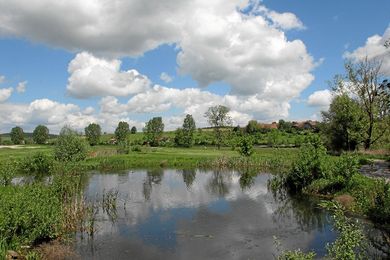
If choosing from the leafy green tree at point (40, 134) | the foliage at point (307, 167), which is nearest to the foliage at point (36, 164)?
the foliage at point (307, 167)

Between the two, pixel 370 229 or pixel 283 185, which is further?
pixel 283 185

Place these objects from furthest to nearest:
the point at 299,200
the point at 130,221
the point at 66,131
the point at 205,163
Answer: the point at 205,163
the point at 66,131
the point at 299,200
the point at 130,221

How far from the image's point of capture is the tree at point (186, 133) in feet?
338

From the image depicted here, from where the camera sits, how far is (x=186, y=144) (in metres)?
103

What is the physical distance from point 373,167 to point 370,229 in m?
19.4

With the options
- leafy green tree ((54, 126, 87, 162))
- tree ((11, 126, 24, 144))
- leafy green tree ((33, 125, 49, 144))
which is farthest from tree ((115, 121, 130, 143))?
leafy green tree ((54, 126, 87, 162))

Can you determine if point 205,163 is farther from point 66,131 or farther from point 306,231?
point 306,231

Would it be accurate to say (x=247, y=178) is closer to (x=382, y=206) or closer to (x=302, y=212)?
(x=302, y=212)

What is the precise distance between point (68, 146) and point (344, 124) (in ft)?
134

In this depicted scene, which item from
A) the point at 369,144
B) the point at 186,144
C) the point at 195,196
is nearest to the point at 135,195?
the point at 195,196

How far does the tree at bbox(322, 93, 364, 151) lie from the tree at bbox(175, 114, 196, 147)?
4819 cm

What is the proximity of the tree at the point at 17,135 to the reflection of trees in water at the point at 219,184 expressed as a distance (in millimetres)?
101657

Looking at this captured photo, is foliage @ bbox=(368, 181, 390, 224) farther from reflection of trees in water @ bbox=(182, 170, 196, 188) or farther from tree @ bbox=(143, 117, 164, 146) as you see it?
tree @ bbox=(143, 117, 164, 146)

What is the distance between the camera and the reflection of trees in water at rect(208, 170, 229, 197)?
37.4 meters
